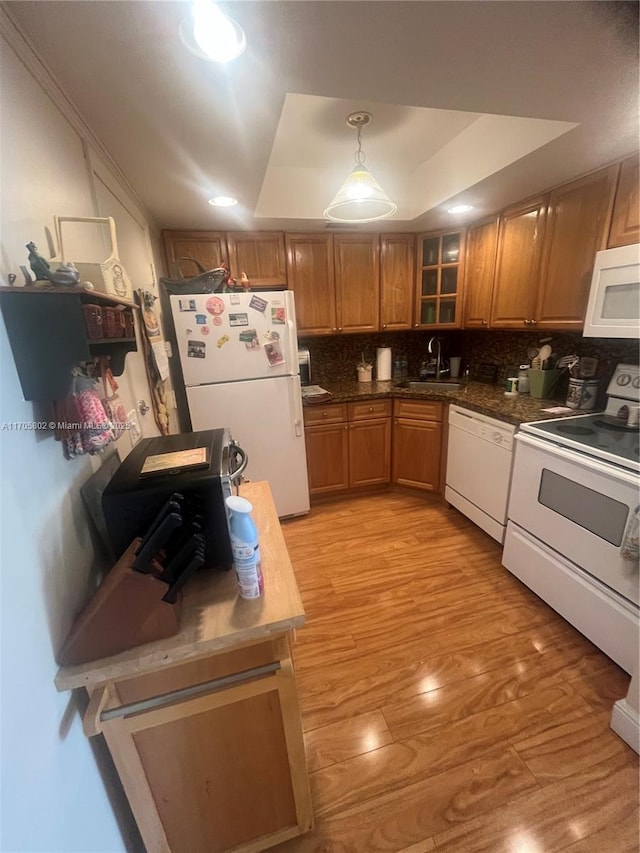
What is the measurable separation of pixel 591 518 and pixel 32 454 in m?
2.00

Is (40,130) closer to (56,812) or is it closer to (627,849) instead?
(56,812)

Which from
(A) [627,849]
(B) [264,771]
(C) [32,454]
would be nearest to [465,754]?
(A) [627,849]

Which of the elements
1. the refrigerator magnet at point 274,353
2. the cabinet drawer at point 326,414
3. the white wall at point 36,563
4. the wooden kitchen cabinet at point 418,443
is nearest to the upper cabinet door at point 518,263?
the wooden kitchen cabinet at point 418,443

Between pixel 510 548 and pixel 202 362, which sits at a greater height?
pixel 202 362

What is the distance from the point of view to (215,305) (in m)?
2.14

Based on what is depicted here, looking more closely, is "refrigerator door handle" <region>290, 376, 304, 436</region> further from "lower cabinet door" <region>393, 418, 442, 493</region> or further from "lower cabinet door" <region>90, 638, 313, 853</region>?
"lower cabinet door" <region>90, 638, 313, 853</region>

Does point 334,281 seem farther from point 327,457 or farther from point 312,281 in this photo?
point 327,457

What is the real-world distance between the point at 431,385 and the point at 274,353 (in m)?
1.41

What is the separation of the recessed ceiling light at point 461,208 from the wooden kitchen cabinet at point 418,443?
132 cm

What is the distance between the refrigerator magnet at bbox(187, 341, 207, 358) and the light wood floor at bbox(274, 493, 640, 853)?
153 centimetres

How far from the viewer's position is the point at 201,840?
0.95m

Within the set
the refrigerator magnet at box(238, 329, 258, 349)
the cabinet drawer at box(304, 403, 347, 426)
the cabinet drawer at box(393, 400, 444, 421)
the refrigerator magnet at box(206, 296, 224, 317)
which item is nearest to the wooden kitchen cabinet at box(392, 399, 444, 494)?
the cabinet drawer at box(393, 400, 444, 421)

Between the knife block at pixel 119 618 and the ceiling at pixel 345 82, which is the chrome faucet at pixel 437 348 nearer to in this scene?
the ceiling at pixel 345 82

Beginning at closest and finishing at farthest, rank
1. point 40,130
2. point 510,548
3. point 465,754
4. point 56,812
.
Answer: point 56,812, point 40,130, point 465,754, point 510,548
